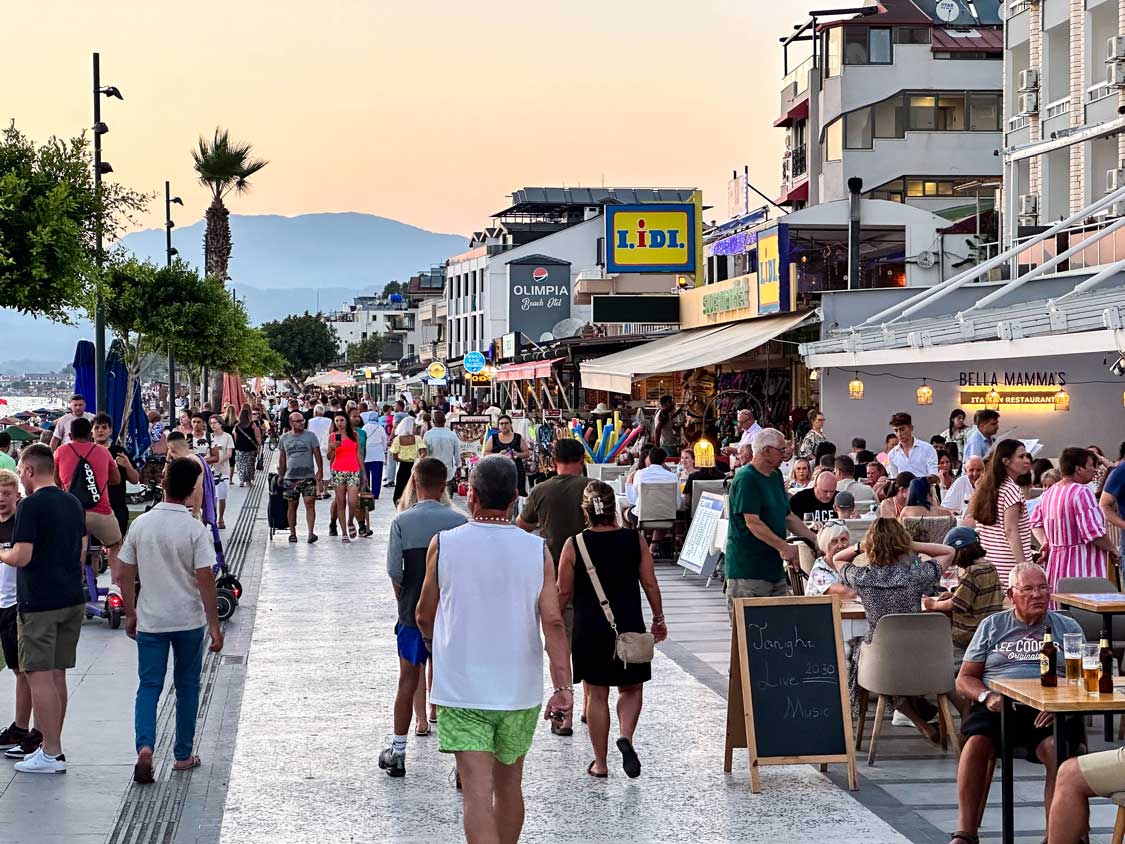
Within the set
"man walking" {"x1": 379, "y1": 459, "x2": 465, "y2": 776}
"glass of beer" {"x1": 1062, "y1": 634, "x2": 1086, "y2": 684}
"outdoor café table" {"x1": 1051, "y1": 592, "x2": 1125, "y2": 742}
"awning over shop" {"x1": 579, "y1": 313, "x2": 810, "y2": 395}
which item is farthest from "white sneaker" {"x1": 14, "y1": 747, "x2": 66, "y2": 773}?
"awning over shop" {"x1": 579, "y1": 313, "x2": 810, "y2": 395}

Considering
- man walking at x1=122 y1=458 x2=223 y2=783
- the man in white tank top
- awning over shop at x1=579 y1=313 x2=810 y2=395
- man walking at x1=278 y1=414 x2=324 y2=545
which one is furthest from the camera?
awning over shop at x1=579 y1=313 x2=810 y2=395

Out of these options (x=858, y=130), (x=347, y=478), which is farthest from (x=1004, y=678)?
(x=858, y=130)

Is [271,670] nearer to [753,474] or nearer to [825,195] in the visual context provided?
[753,474]

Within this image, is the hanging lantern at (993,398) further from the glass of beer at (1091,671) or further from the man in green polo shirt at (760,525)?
the glass of beer at (1091,671)

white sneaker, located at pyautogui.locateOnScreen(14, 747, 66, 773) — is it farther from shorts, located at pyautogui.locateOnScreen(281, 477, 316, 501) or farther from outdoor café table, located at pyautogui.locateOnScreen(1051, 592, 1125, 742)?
shorts, located at pyautogui.locateOnScreen(281, 477, 316, 501)

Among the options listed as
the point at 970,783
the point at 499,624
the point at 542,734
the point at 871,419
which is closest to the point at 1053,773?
the point at 970,783

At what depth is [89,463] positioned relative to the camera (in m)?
11.9

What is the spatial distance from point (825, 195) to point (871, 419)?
25798 millimetres

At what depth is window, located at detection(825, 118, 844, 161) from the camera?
4747 centimetres

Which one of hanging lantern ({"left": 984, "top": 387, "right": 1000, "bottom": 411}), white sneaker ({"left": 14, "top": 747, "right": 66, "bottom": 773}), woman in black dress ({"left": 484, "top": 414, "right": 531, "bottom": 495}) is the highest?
hanging lantern ({"left": 984, "top": 387, "right": 1000, "bottom": 411})

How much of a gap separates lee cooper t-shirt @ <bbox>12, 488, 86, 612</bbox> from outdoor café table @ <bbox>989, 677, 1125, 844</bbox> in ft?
15.8

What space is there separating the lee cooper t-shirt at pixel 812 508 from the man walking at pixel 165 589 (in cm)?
637

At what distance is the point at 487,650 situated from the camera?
5.72 m

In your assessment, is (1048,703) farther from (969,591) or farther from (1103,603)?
(969,591)
